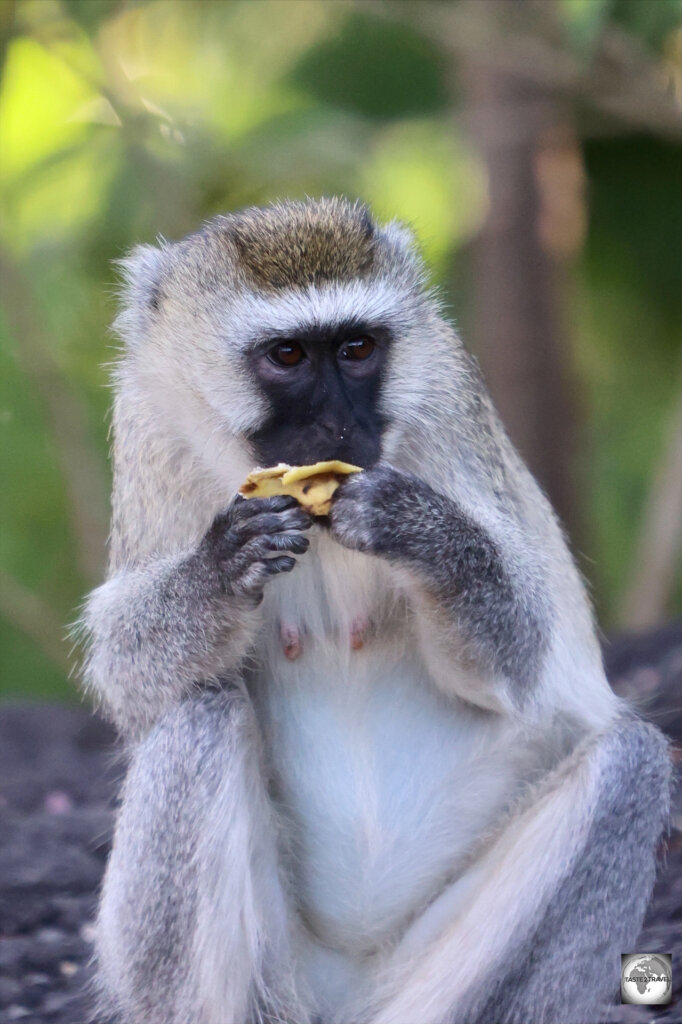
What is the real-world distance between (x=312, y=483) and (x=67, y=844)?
2.56 m

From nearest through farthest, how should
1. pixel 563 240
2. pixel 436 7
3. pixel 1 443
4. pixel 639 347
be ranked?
1. pixel 436 7
2. pixel 1 443
3. pixel 563 240
4. pixel 639 347

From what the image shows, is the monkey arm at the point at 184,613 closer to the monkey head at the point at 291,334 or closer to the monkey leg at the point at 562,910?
the monkey head at the point at 291,334

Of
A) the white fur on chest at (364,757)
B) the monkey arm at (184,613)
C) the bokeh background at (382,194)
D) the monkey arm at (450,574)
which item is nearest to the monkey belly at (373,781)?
the white fur on chest at (364,757)

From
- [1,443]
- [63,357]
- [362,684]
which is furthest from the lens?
[63,357]

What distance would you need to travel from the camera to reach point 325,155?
6934mm

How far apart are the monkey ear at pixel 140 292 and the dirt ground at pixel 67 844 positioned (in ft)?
4.20

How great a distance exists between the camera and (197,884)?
322cm

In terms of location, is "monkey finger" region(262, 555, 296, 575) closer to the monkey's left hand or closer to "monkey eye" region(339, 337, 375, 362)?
the monkey's left hand

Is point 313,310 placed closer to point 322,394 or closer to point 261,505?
point 322,394

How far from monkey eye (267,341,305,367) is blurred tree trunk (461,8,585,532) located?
15.6 ft

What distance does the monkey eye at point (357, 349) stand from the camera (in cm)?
347

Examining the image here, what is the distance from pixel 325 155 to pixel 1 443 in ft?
7.24

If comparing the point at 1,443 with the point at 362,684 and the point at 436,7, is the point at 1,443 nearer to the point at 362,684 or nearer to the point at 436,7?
the point at 436,7

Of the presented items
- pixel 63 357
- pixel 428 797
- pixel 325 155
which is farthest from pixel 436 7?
pixel 428 797
